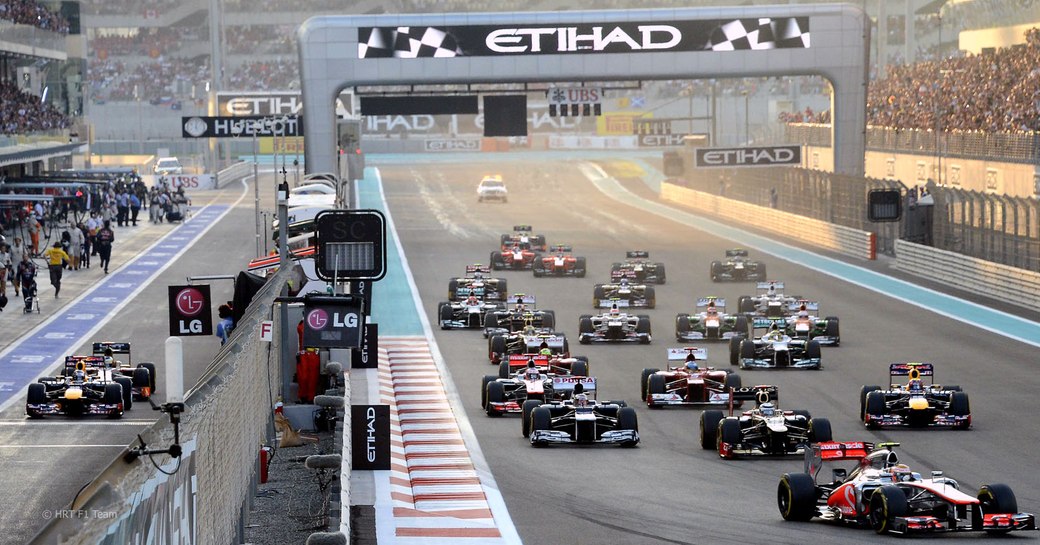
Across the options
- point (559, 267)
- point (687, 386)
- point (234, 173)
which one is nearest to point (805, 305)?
point (687, 386)

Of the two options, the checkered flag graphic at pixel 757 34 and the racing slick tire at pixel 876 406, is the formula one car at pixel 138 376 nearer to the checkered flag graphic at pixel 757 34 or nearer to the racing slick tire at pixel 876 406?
the racing slick tire at pixel 876 406

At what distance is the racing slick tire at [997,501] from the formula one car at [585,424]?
6.72m

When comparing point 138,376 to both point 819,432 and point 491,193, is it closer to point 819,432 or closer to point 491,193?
point 819,432

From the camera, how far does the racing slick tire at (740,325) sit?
112 ft

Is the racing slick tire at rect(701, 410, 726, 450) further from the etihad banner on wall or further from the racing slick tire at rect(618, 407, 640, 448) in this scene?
the etihad banner on wall

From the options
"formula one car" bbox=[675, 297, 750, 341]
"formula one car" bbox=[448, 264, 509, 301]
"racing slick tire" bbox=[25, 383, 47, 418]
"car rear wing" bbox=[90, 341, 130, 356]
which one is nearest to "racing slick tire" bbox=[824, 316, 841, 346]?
"formula one car" bbox=[675, 297, 750, 341]

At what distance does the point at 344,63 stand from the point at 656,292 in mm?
12346

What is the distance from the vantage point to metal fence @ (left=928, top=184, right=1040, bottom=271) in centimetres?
3856

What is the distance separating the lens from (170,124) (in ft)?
407

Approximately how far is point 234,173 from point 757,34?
62.6 m

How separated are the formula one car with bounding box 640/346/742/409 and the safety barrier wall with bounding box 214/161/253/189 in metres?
75.8

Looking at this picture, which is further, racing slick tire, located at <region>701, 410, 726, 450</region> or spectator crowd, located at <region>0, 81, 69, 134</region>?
spectator crowd, located at <region>0, 81, 69, 134</region>

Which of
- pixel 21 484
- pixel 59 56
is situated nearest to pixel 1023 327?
pixel 21 484

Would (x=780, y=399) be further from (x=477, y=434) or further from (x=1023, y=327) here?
(x=1023, y=327)
